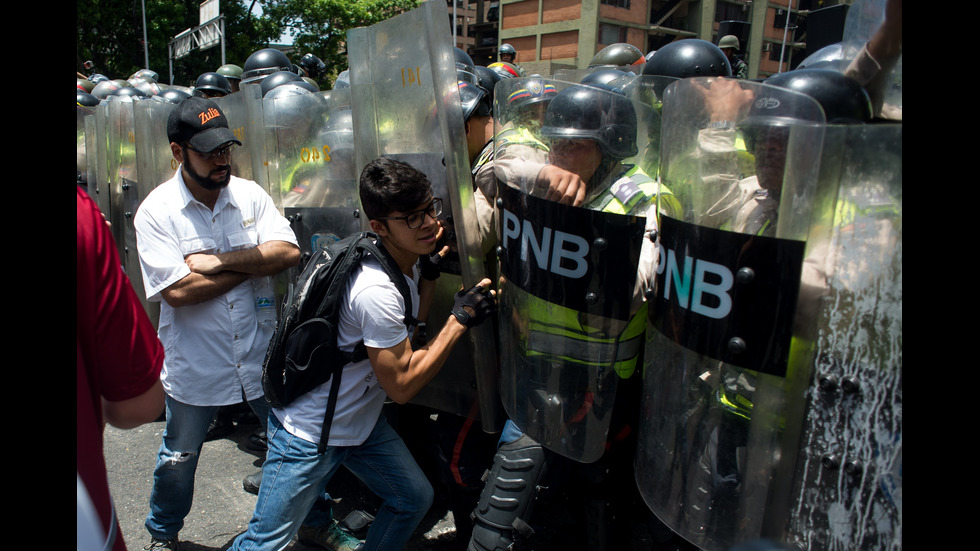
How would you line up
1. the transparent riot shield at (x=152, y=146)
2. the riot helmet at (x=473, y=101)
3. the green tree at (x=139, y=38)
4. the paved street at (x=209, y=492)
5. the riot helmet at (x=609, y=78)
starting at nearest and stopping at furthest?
the riot helmet at (x=473, y=101)
the paved street at (x=209, y=492)
the transparent riot shield at (x=152, y=146)
the riot helmet at (x=609, y=78)
the green tree at (x=139, y=38)

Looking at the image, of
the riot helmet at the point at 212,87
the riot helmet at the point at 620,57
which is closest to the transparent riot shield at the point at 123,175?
the riot helmet at the point at 212,87

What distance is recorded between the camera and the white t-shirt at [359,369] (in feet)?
6.61

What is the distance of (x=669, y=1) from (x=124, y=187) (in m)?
39.4

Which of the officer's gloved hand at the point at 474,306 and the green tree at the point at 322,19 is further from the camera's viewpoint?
the green tree at the point at 322,19

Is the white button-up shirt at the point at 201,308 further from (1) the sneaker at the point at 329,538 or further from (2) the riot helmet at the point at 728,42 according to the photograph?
(2) the riot helmet at the point at 728,42

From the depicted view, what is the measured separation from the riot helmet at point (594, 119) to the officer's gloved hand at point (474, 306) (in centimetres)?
58

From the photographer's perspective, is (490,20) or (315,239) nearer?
(315,239)

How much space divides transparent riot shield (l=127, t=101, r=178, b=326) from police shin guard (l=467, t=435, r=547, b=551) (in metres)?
2.86

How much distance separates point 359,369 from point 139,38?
26.1m

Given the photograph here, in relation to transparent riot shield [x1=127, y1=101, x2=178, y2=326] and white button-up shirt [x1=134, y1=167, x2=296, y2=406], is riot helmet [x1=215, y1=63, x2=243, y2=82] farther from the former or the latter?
white button-up shirt [x1=134, y1=167, x2=296, y2=406]

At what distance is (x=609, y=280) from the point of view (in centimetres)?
170
